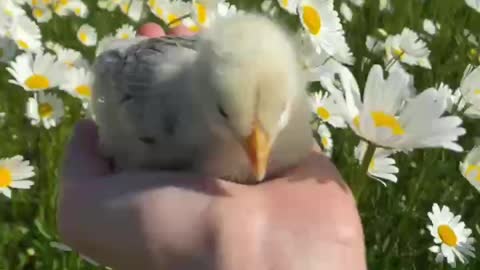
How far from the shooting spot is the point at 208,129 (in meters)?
1.12

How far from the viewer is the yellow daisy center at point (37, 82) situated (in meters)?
1.64

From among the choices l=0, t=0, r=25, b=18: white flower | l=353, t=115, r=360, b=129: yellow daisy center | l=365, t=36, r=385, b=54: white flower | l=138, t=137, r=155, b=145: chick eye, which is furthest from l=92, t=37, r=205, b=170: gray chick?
l=365, t=36, r=385, b=54: white flower

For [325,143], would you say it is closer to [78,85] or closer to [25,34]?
[78,85]

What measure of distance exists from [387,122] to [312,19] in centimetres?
44

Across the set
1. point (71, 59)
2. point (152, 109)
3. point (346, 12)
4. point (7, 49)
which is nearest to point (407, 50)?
point (346, 12)

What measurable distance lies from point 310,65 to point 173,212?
0.51 m

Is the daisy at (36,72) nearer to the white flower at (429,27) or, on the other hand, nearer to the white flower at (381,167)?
the white flower at (381,167)

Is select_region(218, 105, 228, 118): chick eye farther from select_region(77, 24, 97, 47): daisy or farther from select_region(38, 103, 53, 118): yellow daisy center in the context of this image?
select_region(77, 24, 97, 47): daisy

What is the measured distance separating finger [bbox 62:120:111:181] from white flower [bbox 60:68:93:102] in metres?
0.38

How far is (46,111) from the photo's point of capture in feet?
5.49

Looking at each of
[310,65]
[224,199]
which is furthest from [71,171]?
[310,65]

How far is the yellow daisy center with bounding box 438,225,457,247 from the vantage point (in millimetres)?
1491

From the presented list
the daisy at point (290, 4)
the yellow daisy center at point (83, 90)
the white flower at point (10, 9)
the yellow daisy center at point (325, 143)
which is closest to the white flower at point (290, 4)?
the daisy at point (290, 4)

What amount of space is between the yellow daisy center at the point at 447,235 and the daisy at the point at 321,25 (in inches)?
11.4
